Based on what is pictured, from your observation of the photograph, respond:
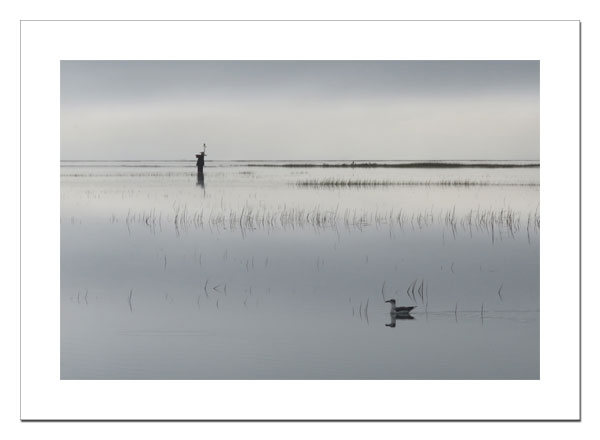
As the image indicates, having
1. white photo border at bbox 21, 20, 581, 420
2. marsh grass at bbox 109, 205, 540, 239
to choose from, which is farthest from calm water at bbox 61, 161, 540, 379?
white photo border at bbox 21, 20, 581, 420

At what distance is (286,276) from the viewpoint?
10047mm

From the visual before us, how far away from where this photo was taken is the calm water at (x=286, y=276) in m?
8.95

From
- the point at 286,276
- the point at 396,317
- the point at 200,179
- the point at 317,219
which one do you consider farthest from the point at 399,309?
the point at 200,179

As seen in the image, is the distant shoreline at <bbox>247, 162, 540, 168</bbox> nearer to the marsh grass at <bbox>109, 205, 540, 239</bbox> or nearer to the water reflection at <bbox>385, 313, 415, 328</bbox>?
the marsh grass at <bbox>109, 205, 540, 239</bbox>

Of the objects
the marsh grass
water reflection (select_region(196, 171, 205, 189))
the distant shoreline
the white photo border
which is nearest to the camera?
the white photo border

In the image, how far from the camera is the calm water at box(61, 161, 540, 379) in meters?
8.95

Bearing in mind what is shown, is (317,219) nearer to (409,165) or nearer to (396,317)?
(409,165)
